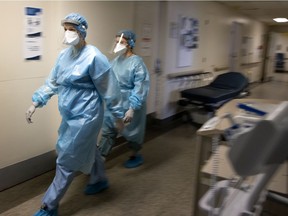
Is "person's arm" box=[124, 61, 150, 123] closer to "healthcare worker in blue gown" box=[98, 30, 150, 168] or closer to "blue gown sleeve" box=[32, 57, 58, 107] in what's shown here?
"healthcare worker in blue gown" box=[98, 30, 150, 168]

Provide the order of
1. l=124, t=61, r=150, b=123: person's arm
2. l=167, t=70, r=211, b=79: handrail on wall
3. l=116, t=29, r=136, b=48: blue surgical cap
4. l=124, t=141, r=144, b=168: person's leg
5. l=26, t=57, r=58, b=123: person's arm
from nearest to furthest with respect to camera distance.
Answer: l=26, t=57, r=58, b=123: person's arm, l=124, t=61, r=150, b=123: person's arm, l=116, t=29, r=136, b=48: blue surgical cap, l=124, t=141, r=144, b=168: person's leg, l=167, t=70, r=211, b=79: handrail on wall

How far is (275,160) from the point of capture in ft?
2.76

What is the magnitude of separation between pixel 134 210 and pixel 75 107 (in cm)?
96

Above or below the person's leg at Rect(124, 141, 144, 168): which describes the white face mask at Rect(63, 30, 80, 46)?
above

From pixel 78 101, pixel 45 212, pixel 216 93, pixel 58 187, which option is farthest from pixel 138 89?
pixel 216 93

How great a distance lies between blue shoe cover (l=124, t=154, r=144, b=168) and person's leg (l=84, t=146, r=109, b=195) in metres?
0.55

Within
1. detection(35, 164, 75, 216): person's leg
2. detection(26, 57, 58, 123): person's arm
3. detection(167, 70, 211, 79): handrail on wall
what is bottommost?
detection(35, 164, 75, 216): person's leg

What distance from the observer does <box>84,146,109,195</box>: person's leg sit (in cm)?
248

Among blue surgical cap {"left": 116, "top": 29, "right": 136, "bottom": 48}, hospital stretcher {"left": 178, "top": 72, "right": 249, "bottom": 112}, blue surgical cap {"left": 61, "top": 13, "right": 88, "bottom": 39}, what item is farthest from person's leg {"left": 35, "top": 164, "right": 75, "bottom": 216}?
hospital stretcher {"left": 178, "top": 72, "right": 249, "bottom": 112}

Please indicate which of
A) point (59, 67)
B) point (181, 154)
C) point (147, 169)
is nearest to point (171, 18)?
point (181, 154)

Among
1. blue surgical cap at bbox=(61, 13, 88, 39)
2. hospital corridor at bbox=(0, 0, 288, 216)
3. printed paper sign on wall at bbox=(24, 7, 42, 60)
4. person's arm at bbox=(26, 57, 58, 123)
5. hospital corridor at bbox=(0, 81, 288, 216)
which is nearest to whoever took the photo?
hospital corridor at bbox=(0, 0, 288, 216)

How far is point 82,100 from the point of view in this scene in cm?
209

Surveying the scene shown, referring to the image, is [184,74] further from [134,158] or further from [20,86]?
[20,86]

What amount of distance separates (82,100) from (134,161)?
52.1 inches
